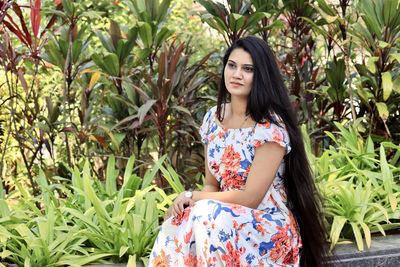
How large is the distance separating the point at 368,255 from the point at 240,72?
111cm

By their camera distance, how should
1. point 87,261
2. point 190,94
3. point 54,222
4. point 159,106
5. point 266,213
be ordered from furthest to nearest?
point 190,94 < point 159,106 < point 54,222 < point 87,261 < point 266,213

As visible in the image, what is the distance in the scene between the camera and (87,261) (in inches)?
92.7

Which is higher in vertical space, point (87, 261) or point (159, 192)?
point (159, 192)

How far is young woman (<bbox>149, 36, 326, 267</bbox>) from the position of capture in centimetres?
201

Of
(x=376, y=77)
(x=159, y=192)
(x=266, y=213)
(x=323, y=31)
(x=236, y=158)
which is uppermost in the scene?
(x=323, y=31)

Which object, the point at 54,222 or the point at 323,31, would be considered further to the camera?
the point at 323,31

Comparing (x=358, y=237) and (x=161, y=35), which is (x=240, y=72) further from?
(x=161, y=35)

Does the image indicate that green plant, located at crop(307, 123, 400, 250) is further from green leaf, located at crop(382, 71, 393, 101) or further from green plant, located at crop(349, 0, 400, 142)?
green plant, located at crop(349, 0, 400, 142)

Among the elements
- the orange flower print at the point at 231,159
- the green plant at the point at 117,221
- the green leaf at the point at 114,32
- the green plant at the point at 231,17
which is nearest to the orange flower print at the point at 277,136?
the orange flower print at the point at 231,159

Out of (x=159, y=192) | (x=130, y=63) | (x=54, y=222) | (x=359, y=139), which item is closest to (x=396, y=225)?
(x=359, y=139)

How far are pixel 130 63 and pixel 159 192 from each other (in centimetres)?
124

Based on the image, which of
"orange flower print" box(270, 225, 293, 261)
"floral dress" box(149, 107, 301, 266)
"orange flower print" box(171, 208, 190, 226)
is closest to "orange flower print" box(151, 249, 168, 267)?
"floral dress" box(149, 107, 301, 266)

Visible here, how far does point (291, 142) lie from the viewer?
220 cm

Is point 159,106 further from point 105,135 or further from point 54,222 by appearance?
point 54,222
